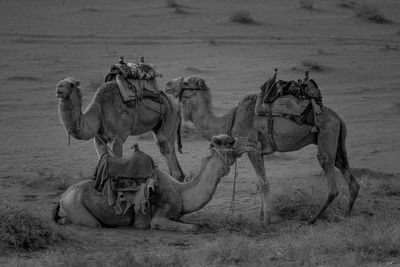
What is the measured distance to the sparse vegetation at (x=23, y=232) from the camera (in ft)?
31.2

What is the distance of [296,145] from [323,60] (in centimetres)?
1335

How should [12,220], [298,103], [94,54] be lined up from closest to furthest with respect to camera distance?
[12,220]
[298,103]
[94,54]

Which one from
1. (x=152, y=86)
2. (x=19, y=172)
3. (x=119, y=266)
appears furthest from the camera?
(x=19, y=172)

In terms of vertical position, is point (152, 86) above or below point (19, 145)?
above

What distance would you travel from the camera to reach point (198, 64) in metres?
23.4

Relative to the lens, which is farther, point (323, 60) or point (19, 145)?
point (323, 60)

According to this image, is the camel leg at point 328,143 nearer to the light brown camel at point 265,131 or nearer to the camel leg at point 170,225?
the light brown camel at point 265,131

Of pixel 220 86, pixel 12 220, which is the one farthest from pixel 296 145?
pixel 220 86

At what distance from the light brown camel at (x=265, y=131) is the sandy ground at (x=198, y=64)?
80 centimetres

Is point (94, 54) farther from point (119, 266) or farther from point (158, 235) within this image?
point (119, 266)

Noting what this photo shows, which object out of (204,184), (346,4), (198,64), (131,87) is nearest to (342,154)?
(204,184)

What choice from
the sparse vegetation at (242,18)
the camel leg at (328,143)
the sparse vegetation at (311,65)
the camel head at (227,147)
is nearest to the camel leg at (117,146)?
the camel head at (227,147)

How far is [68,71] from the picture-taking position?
74.0 ft

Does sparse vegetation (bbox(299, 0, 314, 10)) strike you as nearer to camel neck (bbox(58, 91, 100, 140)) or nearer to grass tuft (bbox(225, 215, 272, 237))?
camel neck (bbox(58, 91, 100, 140))
